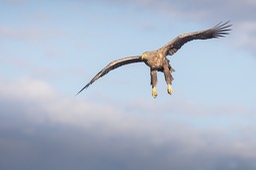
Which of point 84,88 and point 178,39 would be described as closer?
point 178,39

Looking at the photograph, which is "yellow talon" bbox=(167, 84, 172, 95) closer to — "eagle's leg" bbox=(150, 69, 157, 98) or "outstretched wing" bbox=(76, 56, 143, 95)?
"eagle's leg" bbox=(150, 69, 157, 98)

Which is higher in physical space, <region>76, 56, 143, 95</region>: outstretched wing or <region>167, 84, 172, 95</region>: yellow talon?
<region>76, 56, 143, 95</region>: outstretched wing

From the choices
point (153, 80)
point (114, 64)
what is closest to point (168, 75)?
point (153, 80)

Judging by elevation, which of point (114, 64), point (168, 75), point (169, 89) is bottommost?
point (169, 89)

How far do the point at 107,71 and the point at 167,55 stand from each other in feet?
15.3

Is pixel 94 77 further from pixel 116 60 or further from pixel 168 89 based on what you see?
pixel 168 89

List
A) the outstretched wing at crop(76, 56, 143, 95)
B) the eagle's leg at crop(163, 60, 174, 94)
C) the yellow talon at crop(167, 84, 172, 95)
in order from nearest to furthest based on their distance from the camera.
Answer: the yellow talon at crop(167, 84, 172, 95) → the eagle's leg at crop(163, 60, 174, 94) → the outstretched wing at crop(76, 56, 143, 95)

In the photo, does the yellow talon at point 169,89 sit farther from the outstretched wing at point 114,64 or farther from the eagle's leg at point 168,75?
the outstretched wing at point 114,64

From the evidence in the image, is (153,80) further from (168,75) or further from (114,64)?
(114,64)

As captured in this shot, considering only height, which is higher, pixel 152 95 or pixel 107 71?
pixel 107 71

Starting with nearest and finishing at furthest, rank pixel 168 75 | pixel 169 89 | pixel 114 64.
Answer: pixel 169 89
pixel 168 75
pixel 114 64

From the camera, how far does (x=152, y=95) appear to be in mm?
37906

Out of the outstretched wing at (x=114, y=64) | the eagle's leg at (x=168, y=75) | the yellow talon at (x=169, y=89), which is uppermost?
the outstretched wing at (x=114, y=64)

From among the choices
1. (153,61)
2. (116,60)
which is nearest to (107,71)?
(116,60)
